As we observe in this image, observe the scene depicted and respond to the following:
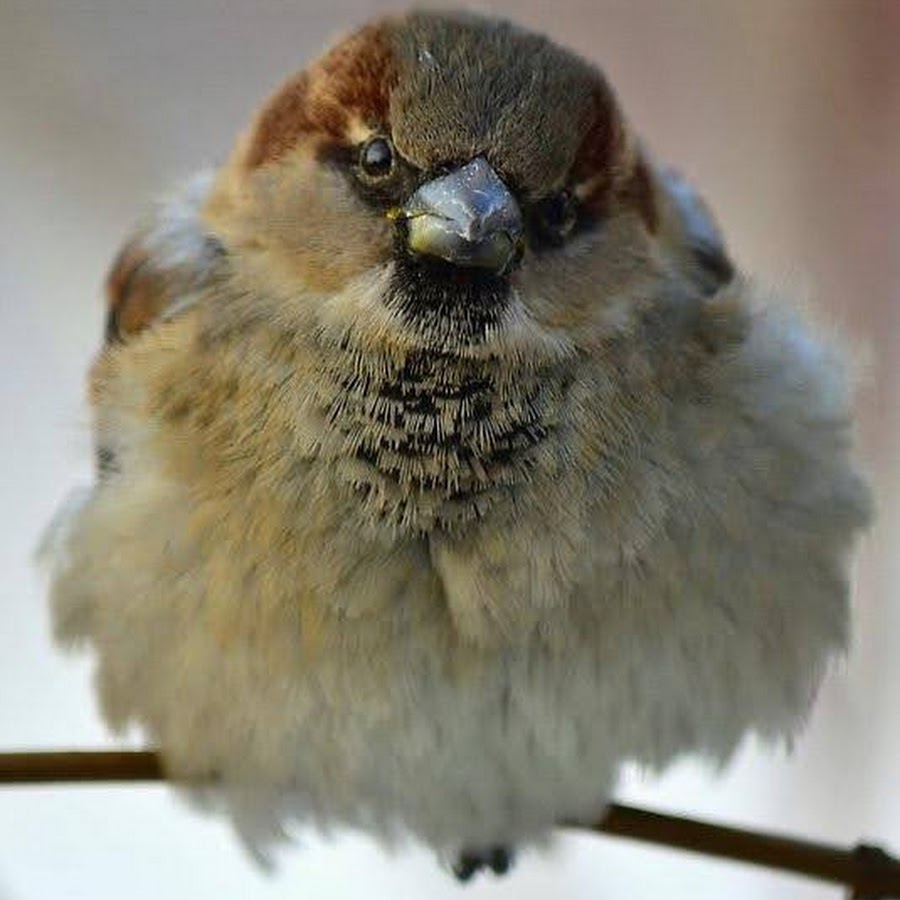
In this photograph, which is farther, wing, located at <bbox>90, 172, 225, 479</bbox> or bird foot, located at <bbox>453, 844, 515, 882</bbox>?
bird foot, located at <bbox>453, 844, 515, 882</bbox>

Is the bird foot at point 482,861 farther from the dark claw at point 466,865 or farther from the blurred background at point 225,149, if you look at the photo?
the blurred background at point 225,149

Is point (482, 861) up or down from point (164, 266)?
down

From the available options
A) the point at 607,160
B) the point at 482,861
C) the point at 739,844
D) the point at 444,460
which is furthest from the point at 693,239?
the point at 482,861

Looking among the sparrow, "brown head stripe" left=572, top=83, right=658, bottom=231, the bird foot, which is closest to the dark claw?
the bird foot

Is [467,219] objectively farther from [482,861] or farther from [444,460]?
[482,861]

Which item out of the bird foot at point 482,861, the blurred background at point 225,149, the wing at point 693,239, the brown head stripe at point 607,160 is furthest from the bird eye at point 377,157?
the blurred background at point 225,149

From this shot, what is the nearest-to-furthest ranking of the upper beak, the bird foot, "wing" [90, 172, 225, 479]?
the upper beak, "wing" [90, 172, 225, 479], the bird foot

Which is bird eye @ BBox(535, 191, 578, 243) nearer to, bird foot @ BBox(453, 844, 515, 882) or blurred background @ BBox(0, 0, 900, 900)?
bird foot @ BBox(453, 844, 515, 882)
